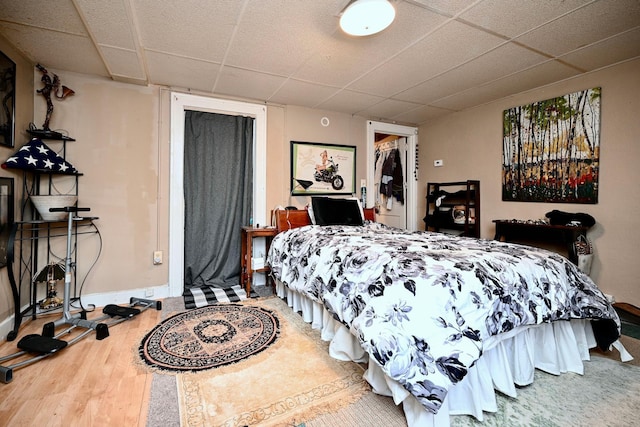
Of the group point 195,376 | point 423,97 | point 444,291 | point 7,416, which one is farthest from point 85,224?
point 423,97

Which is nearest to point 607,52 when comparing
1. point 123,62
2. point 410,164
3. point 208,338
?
point 410,164

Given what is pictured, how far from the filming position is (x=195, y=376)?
1662 mm

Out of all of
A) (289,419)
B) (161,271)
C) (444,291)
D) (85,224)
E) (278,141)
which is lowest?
(289,419)

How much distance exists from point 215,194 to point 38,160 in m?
1.52

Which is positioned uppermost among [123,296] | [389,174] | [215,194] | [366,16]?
[366,16]

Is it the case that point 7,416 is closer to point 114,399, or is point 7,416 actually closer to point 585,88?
point 114,399

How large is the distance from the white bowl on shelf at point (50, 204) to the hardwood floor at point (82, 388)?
0.90 m

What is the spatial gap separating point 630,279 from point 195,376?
360 cm

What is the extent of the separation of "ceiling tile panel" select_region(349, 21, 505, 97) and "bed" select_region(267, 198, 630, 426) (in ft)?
5.03

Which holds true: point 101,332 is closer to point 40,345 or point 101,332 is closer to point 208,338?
point 40,345

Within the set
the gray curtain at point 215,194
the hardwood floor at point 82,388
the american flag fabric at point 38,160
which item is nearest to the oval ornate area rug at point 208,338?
the hardwood floor at point 82,388

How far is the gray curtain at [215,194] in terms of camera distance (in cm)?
330

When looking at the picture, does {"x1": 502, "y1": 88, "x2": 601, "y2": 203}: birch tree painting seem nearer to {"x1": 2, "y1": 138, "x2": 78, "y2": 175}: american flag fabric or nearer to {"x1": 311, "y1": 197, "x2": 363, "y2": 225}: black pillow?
{"x1": 311, "y1": 197, "x2": 363, "y2": 225}: black pillow

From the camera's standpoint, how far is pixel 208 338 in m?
2.11
